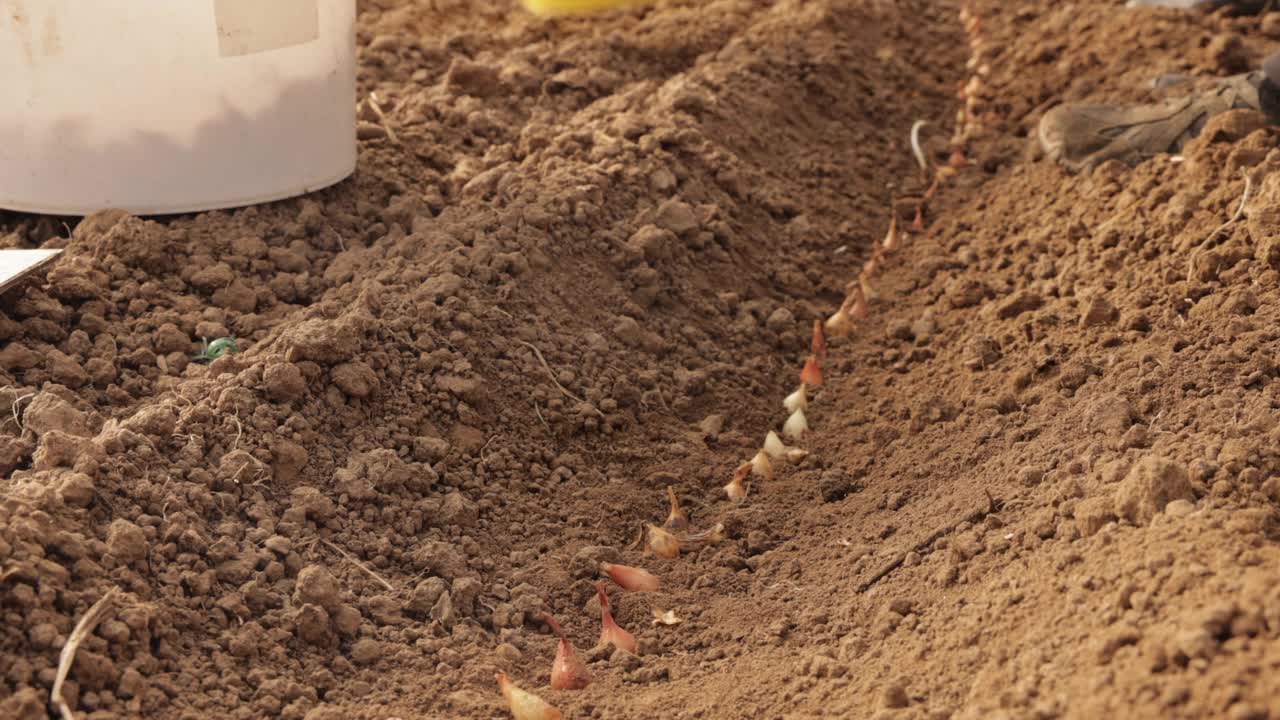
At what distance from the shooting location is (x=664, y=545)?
7.77ft

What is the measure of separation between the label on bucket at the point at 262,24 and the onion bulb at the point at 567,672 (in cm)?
148

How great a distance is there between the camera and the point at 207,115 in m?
2.78

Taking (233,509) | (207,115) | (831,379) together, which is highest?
(207,115)

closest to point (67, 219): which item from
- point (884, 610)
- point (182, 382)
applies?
point (182, 382)

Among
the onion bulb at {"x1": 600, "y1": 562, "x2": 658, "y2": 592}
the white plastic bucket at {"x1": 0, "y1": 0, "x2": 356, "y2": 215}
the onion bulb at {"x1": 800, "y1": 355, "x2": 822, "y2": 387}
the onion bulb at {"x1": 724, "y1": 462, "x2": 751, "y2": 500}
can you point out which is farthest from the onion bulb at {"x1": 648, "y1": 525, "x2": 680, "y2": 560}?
the white plastic bucket at {"x1": 0, "y1": 0, "x2": 356, "y2": 215}

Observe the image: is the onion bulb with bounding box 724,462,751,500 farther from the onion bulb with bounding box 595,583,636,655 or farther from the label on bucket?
the label on bucket

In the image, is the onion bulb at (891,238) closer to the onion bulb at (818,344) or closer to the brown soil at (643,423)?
the brown soil at (643,423)

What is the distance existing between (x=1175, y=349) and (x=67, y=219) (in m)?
2.34

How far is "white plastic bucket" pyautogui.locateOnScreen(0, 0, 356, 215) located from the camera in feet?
8.60

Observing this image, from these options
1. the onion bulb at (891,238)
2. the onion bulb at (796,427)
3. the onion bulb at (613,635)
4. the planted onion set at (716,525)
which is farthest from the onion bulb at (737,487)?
the onion bulb at (891,238)

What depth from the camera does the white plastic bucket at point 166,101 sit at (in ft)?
8.60

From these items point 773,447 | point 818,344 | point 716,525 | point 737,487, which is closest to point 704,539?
point 716,525

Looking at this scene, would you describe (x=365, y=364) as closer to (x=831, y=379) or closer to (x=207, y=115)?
(x=207, y=115)

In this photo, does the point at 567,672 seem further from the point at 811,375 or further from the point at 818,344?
the point at 818,344
